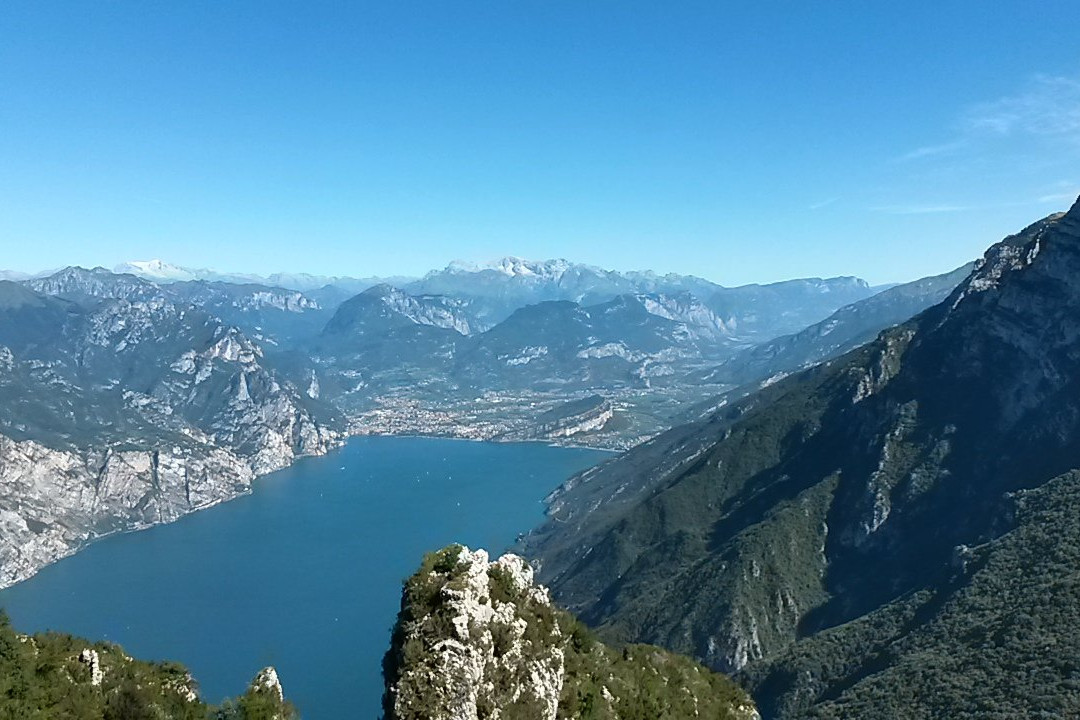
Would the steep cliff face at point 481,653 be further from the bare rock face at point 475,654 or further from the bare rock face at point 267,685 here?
the bare rock face at point 267,685

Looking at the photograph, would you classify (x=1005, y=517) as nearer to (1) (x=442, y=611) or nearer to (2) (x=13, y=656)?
(1) (x=442, y=611)

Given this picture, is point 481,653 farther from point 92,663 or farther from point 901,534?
point 901,534

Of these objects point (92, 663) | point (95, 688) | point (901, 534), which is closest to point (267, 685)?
point (95, 688)

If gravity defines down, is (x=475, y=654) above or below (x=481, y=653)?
above

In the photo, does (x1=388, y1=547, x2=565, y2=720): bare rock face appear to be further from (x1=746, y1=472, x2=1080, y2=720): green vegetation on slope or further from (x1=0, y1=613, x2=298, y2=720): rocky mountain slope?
(x1=746, y1=472, x2=1080, y2=720): green vegetation on slope

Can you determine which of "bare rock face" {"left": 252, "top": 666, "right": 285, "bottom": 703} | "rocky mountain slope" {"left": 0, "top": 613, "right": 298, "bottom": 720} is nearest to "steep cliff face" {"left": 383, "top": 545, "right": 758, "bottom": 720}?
"rocky mountain slope" {"left": 0, "top": 613, "right": 298, "bottom": 720}

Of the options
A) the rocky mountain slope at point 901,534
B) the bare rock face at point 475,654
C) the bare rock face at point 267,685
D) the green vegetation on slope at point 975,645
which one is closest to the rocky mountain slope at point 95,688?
the bare rock face at point 267,685
